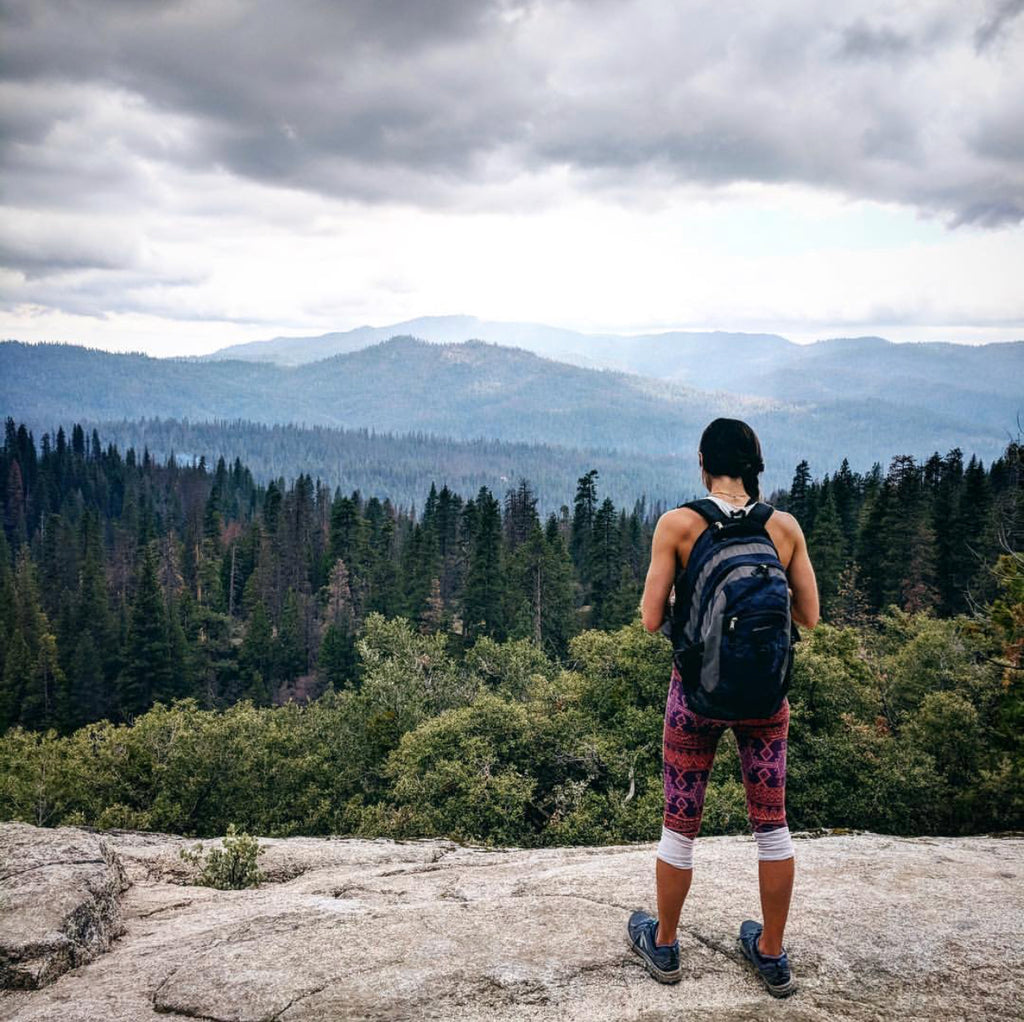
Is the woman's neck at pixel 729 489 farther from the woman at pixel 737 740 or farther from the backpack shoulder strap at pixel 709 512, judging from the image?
the backpack shoulder strap at pixel 709 512

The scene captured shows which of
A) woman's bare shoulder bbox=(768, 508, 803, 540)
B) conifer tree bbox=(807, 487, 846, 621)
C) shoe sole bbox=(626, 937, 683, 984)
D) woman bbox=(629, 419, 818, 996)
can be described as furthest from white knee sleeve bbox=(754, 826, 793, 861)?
conifer tree bbox=(807, 487, 846, 621)

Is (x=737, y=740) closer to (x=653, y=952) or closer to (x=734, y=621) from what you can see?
(x=734, y=621)

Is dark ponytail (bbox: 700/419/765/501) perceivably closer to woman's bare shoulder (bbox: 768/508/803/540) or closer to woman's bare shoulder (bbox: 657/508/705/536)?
woman's bare shoulder (bbox: 768/508/803/540)

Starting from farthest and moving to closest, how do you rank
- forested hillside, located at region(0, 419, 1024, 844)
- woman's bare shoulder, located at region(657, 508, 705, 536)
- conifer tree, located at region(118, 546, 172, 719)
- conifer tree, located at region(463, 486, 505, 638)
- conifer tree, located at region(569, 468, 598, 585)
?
conifer tree, located at region(569, 468, 598, 585), conifer tree, located at region(463, 486, 505, 638), conifer tree, located at region(118, 546, 172, 719), forested hillside, located at region(0, 419, 1024, 844), woman's bare shoulder, located at region(657, 508, 705, 536)

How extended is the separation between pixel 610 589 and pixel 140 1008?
2572 inches

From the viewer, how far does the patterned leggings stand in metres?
4.66

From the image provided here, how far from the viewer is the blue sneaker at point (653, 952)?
194 inches

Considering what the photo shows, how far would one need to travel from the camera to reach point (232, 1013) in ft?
15.6

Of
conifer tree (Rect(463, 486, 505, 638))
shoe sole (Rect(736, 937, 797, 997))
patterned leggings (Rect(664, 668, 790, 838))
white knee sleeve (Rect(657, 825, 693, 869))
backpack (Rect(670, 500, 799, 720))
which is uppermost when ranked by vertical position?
backpack (Rect(670, 500, 799, 720))

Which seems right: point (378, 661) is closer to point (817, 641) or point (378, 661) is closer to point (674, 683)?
point (817, 641)

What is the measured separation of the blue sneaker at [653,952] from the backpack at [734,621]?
1.80m

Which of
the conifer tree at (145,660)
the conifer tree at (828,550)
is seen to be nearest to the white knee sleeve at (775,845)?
the conifer tree at (828,550)

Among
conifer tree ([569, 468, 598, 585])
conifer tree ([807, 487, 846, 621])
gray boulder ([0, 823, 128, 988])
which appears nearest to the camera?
gray boulder ([0, 823, 128, 988])

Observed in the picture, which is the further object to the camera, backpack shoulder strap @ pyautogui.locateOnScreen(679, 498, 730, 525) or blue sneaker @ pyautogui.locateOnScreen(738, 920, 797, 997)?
blue sneaker @ pyautogui.locateOnScreen(738, 920, 797, 997)
